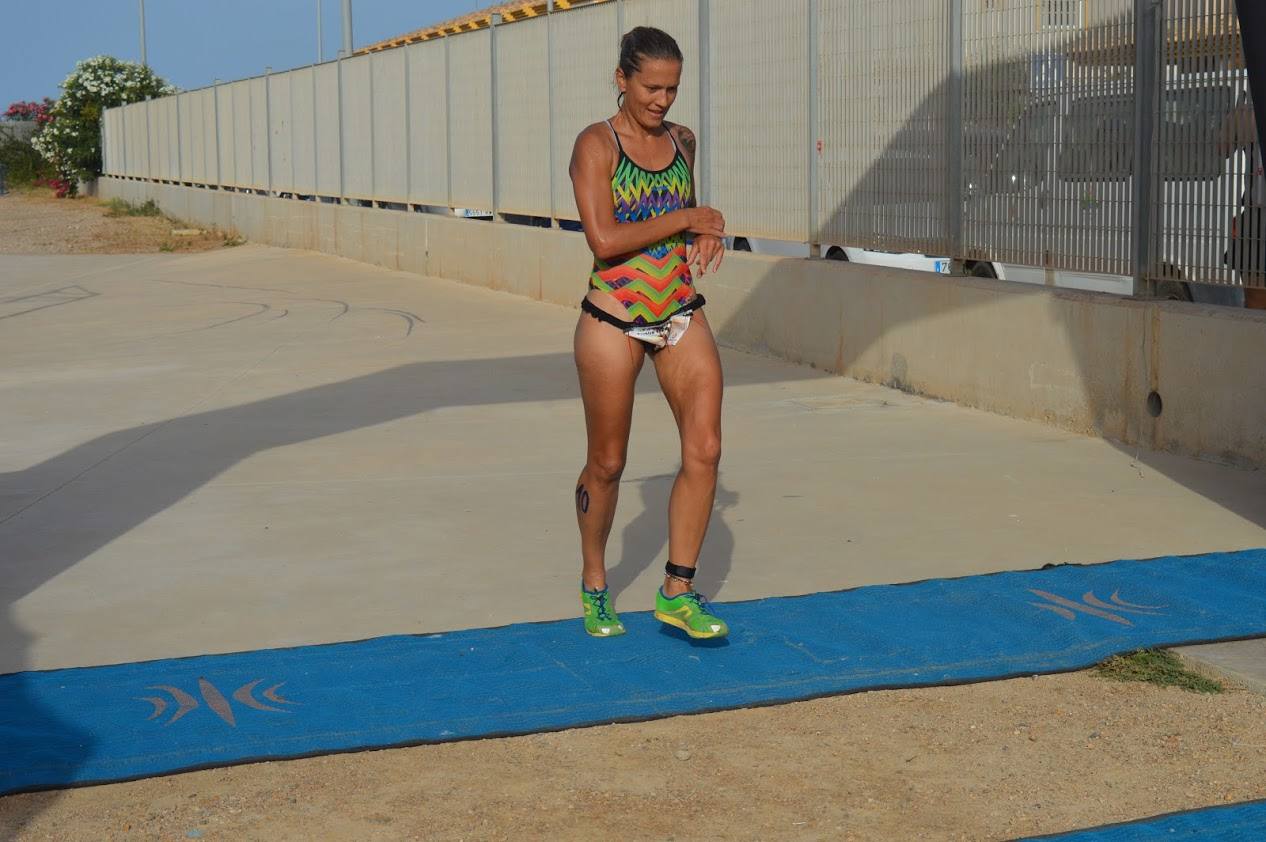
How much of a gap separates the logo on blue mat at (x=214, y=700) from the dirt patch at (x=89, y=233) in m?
25.8

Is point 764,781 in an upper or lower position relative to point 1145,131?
lower

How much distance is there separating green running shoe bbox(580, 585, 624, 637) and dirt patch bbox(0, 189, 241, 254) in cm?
2565

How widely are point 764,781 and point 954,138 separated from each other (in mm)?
7162

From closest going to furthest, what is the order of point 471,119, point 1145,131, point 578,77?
1. point 1145,131
2. point 578,77
3. point 471,119

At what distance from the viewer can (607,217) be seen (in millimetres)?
5484

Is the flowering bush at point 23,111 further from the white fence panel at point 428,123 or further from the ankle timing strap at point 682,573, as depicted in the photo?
the ankle timing strap at point 682,573

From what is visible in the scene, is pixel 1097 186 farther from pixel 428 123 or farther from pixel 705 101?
pixel 428 123

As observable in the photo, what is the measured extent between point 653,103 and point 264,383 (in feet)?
25.1

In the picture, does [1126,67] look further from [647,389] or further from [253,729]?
[253,729]

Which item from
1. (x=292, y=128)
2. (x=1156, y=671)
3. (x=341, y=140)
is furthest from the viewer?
(x=292, y=128)

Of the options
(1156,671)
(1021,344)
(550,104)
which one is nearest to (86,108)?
(550,104)

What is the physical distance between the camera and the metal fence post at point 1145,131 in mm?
9047

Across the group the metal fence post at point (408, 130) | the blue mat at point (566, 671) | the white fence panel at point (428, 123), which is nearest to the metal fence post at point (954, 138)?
the blue mat at point (566, 671)

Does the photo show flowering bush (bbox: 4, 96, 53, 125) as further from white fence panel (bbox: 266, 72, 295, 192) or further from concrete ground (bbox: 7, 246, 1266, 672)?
concrete ground (bbox: 7, 246, 1266, 672)
